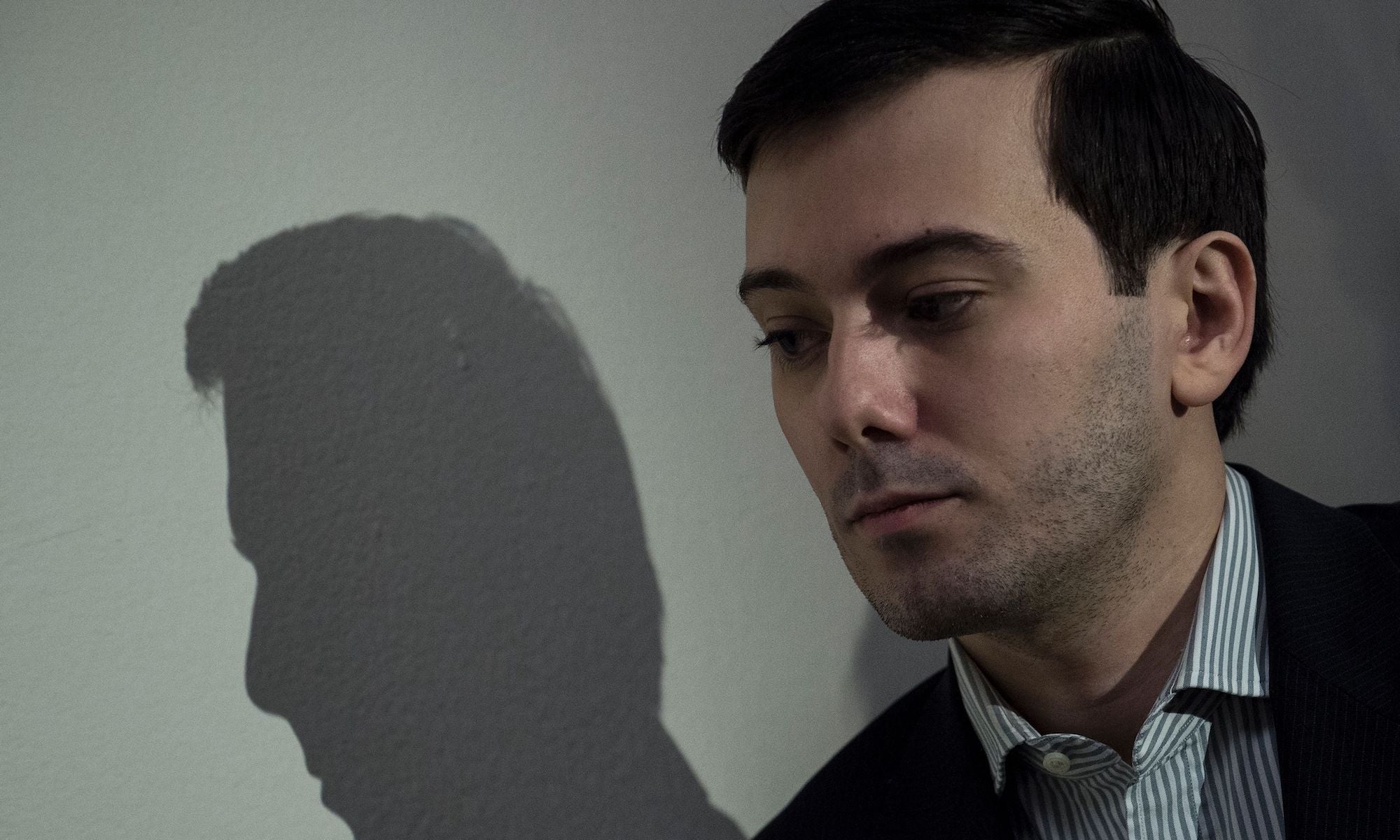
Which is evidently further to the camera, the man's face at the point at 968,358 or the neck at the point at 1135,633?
the neck at the point at 1135,633

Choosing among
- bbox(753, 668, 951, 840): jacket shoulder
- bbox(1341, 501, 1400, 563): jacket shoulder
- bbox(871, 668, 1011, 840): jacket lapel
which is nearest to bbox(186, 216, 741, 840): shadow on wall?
bbox(753, 668, 951, 840): jacket shoulder

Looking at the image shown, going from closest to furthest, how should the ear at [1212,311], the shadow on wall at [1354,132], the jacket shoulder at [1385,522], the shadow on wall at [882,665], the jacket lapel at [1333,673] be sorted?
the jacket lapel at [1333,673]
the ear at [1212,311]
the jacket shoulder at [1385,522]
the shadow on wall at [882,665]
the shadow on wall at [1354,132]

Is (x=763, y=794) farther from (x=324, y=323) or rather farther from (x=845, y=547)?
(x=324, y=323)

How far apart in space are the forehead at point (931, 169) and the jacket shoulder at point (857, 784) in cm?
50

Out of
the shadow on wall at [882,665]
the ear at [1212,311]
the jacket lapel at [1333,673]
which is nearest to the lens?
the jacket lapel at [1333,673]

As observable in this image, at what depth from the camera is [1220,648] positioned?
1.02m

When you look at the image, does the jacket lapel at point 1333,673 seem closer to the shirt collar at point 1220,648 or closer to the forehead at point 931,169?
the shirt collar at point 1220,648

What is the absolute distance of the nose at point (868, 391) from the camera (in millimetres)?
957

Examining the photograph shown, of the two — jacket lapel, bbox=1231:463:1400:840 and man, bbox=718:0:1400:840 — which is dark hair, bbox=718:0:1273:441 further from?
jacket lapel, bbox=1231:463:1400:840

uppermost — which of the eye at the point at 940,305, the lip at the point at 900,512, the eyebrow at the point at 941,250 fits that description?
the eyebrow at the point at 941,250

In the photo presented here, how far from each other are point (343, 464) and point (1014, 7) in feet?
2.39

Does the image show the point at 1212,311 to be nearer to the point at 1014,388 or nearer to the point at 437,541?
the point at 1014,388

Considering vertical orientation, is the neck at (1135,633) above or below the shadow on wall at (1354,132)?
below

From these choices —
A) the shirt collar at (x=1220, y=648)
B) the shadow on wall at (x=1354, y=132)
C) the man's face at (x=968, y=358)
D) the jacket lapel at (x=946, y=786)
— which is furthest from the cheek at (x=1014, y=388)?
the shadow on wall at (x=1354, y=132)
